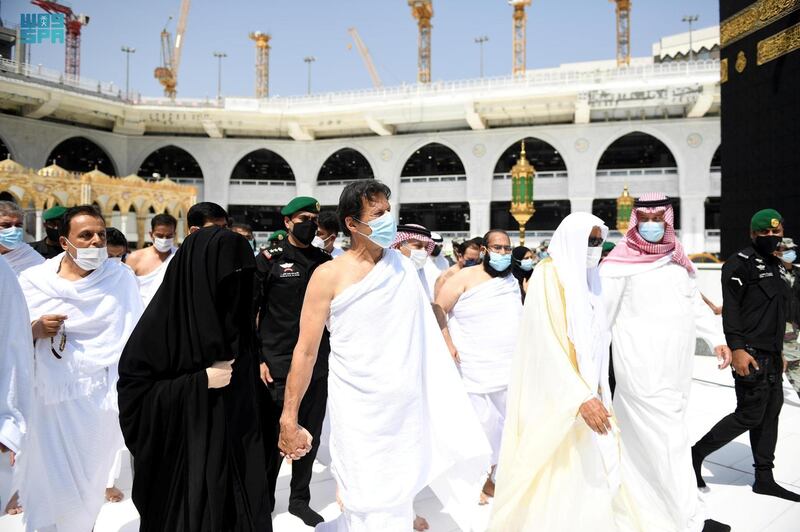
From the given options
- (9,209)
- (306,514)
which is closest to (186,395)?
(306,514)

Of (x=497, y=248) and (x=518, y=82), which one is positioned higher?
(x=518, y=82)

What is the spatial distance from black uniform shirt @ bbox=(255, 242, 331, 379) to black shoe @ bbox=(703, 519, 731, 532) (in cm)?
200

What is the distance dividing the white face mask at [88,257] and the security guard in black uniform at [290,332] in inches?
30.1

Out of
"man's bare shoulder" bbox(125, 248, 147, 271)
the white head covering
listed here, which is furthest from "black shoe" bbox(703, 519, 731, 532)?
"man's bare shoulder" bbox(125, 248, 147, 271)

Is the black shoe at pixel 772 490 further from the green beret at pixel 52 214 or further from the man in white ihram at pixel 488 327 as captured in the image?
the green beret at pixel 52 214

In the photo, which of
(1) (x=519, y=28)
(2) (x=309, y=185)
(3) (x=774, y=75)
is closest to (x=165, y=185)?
(2) (x=309, y=185)

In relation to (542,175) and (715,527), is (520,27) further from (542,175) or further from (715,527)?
(715,527)

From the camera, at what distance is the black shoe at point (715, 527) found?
2.63 meters

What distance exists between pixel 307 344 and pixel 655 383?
1668mm

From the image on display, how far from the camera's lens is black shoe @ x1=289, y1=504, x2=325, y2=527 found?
9.21 ft

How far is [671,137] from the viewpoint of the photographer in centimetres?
2133

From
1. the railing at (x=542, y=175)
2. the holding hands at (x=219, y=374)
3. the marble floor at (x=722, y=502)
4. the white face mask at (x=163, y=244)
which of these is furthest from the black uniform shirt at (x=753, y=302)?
the railing at (x=542, y=175)

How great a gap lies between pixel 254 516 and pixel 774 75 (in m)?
7.82

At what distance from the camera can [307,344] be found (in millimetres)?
2035
